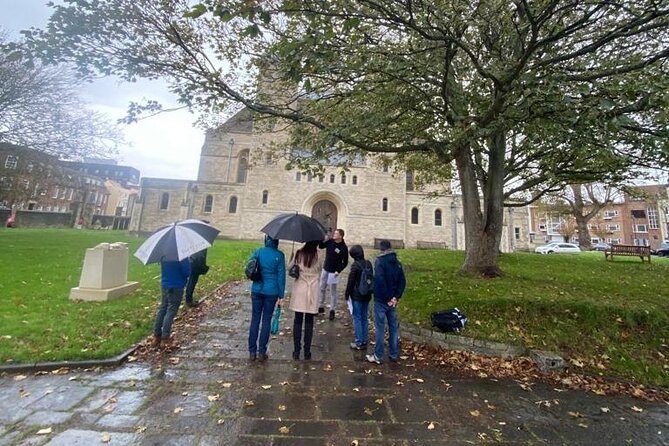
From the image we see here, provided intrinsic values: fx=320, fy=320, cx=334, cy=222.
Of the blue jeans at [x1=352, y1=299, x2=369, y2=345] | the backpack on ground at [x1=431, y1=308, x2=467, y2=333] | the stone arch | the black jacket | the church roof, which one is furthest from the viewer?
the stone arch

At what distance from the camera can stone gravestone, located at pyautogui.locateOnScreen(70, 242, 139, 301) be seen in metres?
7.17

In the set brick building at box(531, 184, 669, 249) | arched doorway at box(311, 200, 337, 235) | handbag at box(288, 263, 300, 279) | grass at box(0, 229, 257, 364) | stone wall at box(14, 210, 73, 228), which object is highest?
brick building at box(531, 184, 669, 249)

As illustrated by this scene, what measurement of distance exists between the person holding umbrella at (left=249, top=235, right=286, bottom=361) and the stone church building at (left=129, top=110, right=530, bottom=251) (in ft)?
84.8

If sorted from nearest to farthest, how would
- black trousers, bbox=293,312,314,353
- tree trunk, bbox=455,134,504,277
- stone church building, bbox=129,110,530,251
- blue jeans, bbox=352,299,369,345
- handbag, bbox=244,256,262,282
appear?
handbag, bbox=244,256,262,282, black trousers, bbox=293,312,314,353, blue jeans, bbox=352,299,369,345, tree trunk, bbox=455,134,504,277, stone church building, bbox=129,110,530,251

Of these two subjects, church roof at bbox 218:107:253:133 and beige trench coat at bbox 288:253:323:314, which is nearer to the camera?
beige trench coat at bbox 288:253:323:314

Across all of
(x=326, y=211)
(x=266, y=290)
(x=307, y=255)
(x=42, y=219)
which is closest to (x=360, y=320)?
(x=307, y=255)

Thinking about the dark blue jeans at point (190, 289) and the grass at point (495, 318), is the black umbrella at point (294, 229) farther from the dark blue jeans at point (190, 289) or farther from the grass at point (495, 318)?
the dark blue jeans at point (190, 289)

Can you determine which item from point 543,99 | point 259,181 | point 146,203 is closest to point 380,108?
A: point 543,99

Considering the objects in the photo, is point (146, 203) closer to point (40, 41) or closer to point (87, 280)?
point (87, 280)

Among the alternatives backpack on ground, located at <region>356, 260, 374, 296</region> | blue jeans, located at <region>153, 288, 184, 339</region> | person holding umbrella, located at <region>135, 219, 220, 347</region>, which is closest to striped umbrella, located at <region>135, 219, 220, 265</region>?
person holding umbrella, located at <region>135, 219, 220, 347</region>

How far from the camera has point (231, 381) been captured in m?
4.18

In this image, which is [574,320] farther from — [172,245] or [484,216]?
[172,245]

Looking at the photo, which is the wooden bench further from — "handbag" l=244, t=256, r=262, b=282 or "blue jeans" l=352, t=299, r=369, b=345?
"handbag" l=244, t=256, r=262, b=282

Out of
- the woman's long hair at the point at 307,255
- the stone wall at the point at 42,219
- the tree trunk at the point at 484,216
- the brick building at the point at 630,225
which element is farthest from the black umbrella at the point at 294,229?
the brick building at the point at 630,225
